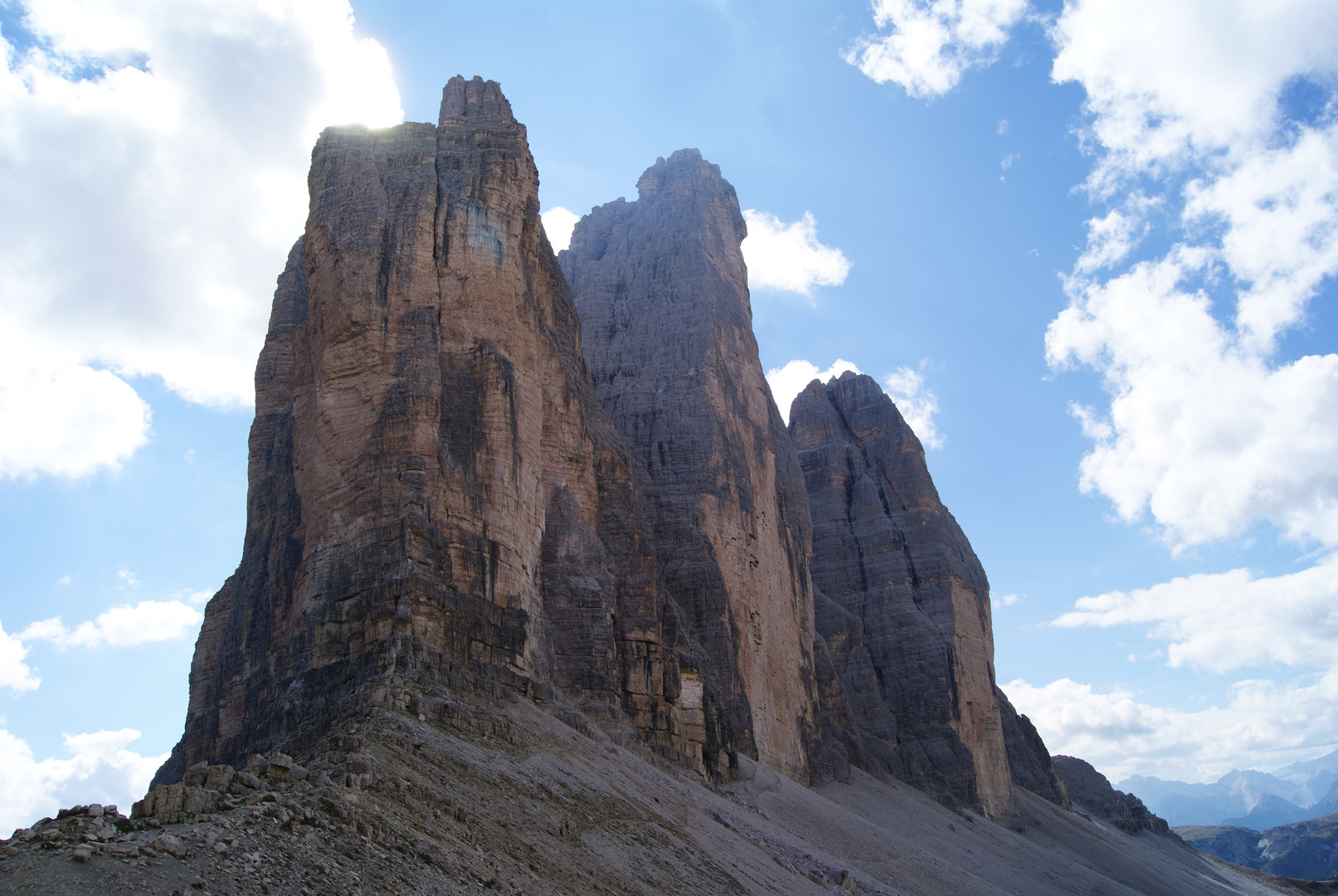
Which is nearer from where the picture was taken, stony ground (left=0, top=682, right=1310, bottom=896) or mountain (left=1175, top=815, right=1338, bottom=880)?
stony ground (left=0, top=682, right=1310, bottom=896)

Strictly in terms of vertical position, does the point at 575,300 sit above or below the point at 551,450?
above

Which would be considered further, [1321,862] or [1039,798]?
[1321,862]

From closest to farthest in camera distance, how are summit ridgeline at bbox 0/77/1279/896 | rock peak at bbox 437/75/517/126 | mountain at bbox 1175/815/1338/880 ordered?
summit ridgeline at bbox 0/77/1279/896 → rock peak at bbox 437/75/517/126 → mountain at bbox 1175/815/1338/880

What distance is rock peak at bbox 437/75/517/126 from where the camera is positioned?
43.7 metres

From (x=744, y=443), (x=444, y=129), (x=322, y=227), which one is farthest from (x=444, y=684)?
(x=744, y=443)

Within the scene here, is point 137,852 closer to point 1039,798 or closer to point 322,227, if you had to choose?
point 322,227

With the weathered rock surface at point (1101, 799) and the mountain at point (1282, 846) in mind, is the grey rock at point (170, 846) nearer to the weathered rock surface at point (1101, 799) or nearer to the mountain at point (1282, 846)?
the weathered rock surface at point (1101, 799)

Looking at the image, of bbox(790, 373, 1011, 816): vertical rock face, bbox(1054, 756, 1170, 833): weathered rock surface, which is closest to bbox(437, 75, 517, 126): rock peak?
bbox(790, 373, 1011, 816): vertical rock face

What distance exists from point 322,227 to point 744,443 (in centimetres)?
2888

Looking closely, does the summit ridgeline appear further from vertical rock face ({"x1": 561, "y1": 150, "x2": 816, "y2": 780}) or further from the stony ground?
vertical rock face ({"x1": 561, "y1": 150, "x2": 816, "y2": 780})

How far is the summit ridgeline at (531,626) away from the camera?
1939cm

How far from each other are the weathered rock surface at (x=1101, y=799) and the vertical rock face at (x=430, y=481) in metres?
66.5

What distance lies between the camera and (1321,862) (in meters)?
157

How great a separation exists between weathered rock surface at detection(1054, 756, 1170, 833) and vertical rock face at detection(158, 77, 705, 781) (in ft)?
218
